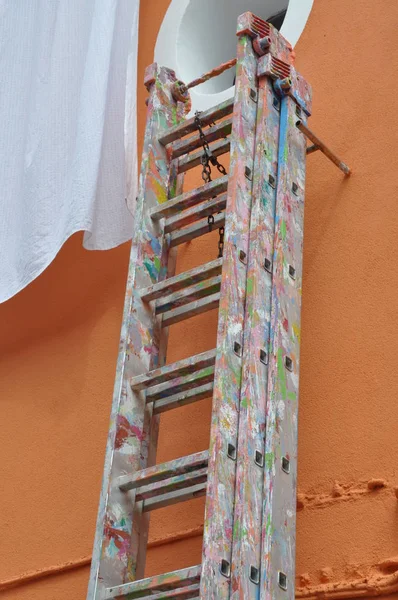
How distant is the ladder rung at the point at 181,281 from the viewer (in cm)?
350

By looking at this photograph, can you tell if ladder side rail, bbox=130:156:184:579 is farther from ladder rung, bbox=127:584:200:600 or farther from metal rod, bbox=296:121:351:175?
metal rod, bbox=296:121:351:175

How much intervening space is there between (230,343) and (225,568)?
612 millimetres

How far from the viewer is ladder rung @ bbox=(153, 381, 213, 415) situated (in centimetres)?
336

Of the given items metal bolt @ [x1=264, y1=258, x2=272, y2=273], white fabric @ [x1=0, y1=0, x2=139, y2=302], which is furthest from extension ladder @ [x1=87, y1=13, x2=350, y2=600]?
white fabric @ [x1=0, y1=0, x2=139, y2=302]

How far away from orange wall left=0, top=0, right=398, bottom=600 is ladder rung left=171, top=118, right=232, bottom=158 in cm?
33

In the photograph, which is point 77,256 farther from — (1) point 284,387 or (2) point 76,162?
(1) point 284,387

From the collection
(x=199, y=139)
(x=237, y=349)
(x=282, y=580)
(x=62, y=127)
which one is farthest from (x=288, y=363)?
(x=62, y=127)

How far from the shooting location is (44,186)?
4.31m

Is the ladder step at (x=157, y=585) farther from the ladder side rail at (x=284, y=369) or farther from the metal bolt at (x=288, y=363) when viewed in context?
the metal bolt at (x=288, y=363)

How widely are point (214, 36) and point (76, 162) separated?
1.07 m

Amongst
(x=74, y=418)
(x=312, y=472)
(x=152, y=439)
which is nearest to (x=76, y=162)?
(x=74, y=418)

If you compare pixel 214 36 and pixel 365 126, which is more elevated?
pixel 214 36

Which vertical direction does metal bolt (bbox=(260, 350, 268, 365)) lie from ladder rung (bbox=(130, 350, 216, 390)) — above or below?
below

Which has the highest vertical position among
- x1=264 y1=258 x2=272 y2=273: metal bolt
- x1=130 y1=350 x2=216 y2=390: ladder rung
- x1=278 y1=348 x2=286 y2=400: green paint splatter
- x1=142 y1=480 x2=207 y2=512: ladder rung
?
x1=264 y1=258 x2=272 y2=273: metal bolt
